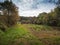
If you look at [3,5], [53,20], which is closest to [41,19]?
[53,20]

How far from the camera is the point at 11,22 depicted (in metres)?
11.3

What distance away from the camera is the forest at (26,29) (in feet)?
23.8

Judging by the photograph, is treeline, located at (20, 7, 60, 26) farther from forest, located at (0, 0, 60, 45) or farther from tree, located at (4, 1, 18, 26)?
tree, located at (4, 1, 18, 26)

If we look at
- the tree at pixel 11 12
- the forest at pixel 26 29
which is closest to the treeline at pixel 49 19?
the forest at pixel 26 29

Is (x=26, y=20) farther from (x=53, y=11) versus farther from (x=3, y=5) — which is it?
(x=3, y=5)

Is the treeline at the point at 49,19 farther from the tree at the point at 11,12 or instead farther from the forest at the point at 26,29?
the tree at the point at 11,12

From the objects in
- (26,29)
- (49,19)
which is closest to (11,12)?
(26,29)

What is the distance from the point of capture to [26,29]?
37.9ft

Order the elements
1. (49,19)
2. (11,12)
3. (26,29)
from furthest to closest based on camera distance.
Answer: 1. (49,19)
2. (11,12)
3. (26,29)

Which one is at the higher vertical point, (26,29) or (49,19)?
(49,19)

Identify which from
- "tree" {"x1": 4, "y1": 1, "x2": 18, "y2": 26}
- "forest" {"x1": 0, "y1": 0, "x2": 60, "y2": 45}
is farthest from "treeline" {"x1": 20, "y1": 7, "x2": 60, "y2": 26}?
"tree" {"x1": 4, "y1": 1, "x2": 18, "y2": 26}

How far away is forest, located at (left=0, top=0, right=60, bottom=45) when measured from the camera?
7.24 meters

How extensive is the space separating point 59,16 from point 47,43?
866cm

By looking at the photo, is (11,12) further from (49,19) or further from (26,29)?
(49,19)
